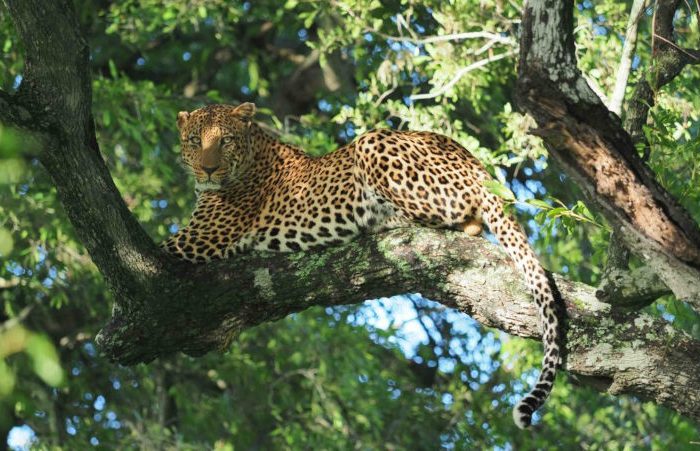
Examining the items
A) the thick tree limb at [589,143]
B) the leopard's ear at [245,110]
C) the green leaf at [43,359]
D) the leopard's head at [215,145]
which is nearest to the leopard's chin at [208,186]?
the leopard's head at [215,145]

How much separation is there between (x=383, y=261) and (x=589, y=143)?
192 centimetres

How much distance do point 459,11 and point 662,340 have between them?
201 inches

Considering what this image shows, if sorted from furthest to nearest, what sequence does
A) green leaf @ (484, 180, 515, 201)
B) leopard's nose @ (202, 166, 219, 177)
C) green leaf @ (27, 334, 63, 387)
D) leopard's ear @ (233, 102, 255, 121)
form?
leopard's ear @ (233, 102, 255, 121)
leopard's nose @ (202, 166, 219, 177)
green leaf @ (484, 180, 515, 201)
green leaf @ (27, 334, 63, 387)

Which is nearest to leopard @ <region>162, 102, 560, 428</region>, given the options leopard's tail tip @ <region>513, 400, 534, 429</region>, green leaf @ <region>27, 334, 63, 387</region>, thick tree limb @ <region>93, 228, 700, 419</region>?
thick tree limb @ <region>93, 228, 700, 419</region>

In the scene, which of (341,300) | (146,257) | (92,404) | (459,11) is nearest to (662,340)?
(341,300)

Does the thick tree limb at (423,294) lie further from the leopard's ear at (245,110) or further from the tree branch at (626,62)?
the leopard's ear at (245,110)

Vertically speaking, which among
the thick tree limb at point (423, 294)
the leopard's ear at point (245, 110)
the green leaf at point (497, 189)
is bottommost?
the thick tree limb at point (423, 294)

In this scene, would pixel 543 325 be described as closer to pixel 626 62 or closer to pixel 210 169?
pixel 626 62

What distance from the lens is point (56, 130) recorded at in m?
6.27

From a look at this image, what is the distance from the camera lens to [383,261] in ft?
21.6

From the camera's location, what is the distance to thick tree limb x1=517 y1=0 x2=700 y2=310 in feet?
16.1

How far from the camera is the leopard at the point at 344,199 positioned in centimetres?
709

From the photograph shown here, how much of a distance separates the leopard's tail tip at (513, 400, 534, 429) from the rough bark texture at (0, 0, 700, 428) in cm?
41

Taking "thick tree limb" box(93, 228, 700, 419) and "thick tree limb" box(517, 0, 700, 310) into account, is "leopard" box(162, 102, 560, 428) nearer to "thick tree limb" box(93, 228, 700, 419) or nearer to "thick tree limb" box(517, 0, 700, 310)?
"thick tree limb" box(93, 228, 700, 419)
